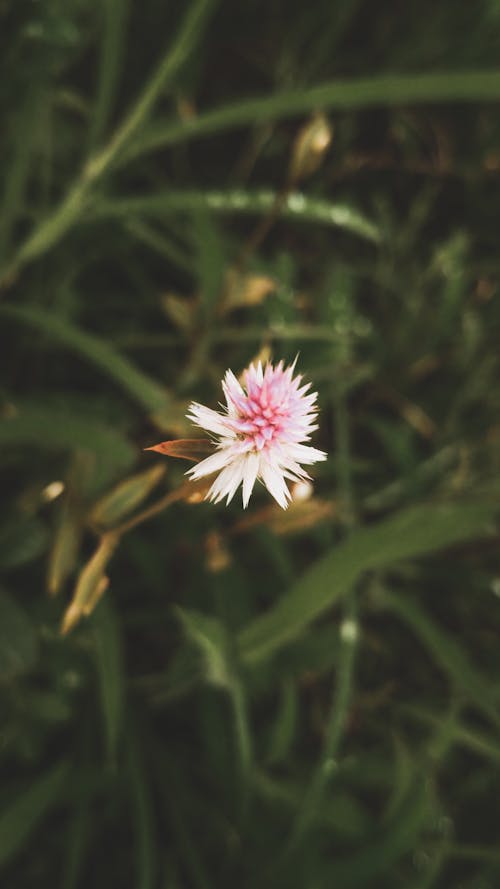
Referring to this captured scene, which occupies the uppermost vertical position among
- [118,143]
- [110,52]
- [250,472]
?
[110,52]

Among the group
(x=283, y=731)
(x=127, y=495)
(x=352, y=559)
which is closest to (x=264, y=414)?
(x=127, y=495)

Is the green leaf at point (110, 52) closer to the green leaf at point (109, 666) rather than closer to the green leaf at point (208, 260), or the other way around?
the green leaf at point (208, 260)

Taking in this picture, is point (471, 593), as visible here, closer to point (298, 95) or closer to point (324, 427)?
point (324, 427)

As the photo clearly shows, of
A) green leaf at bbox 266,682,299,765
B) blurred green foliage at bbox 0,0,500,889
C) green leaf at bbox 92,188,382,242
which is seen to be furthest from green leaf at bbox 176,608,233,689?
green leaf at bbox 92,188,382,242

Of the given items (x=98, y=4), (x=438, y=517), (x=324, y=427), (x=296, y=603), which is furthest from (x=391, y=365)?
(x=98, y=4)

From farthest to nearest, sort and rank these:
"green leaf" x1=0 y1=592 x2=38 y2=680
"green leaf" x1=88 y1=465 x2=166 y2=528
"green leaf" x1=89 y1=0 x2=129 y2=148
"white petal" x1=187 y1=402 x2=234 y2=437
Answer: "green leaf" x1=89 y1=0 x2=129 y2=148 < "green leaf" x1=0 y1=592 x2=38 y2=680 < "green leaf" x1=88 y1=465 x2=166 y2=528 < "white petal" x1=187 y1=402 x2=234 y2=437

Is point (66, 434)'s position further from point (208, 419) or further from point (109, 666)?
point (208, 419)

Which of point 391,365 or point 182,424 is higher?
point 391,365

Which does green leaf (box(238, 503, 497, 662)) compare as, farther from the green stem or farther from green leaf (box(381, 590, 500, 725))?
the green stem
